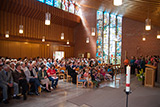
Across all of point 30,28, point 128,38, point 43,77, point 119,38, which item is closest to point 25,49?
point 30,28

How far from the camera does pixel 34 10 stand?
10891 millimetres

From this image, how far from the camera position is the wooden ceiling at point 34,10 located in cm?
963

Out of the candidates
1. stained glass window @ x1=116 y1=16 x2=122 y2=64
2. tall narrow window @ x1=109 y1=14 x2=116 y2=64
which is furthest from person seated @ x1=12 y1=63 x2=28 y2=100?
tall narrow window @ x1=109 y1=14 x2=116 y2=64

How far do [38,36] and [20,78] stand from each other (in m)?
8.64

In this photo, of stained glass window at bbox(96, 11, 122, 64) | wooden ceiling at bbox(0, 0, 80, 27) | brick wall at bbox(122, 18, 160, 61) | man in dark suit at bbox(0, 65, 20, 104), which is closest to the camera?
man in dark suit at bbox(0, 65, 20, 104)

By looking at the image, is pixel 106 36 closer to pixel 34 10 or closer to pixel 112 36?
pixel 112 36

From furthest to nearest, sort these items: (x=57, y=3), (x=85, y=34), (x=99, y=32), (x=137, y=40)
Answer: (x=85, y=34) → (x=99, y=32) → (x=57, y=3) → (x=137, y=40)

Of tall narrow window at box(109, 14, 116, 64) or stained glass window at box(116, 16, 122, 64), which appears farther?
tall narrow window at box(109, 14, 116, 64)

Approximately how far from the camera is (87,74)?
21.7 feet

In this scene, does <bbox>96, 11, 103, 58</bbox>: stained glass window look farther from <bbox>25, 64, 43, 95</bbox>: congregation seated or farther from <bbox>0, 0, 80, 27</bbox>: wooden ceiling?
<bbox>25, 64, 43, 95</bbox>: congregation seated

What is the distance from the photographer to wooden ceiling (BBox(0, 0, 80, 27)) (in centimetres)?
963

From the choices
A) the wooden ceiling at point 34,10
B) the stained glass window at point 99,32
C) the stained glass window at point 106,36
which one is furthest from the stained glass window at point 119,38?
the wooden ceiling at point 34,10

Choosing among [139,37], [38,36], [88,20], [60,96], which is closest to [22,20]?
[38,36]

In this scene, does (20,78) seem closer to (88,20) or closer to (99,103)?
(99,103)
